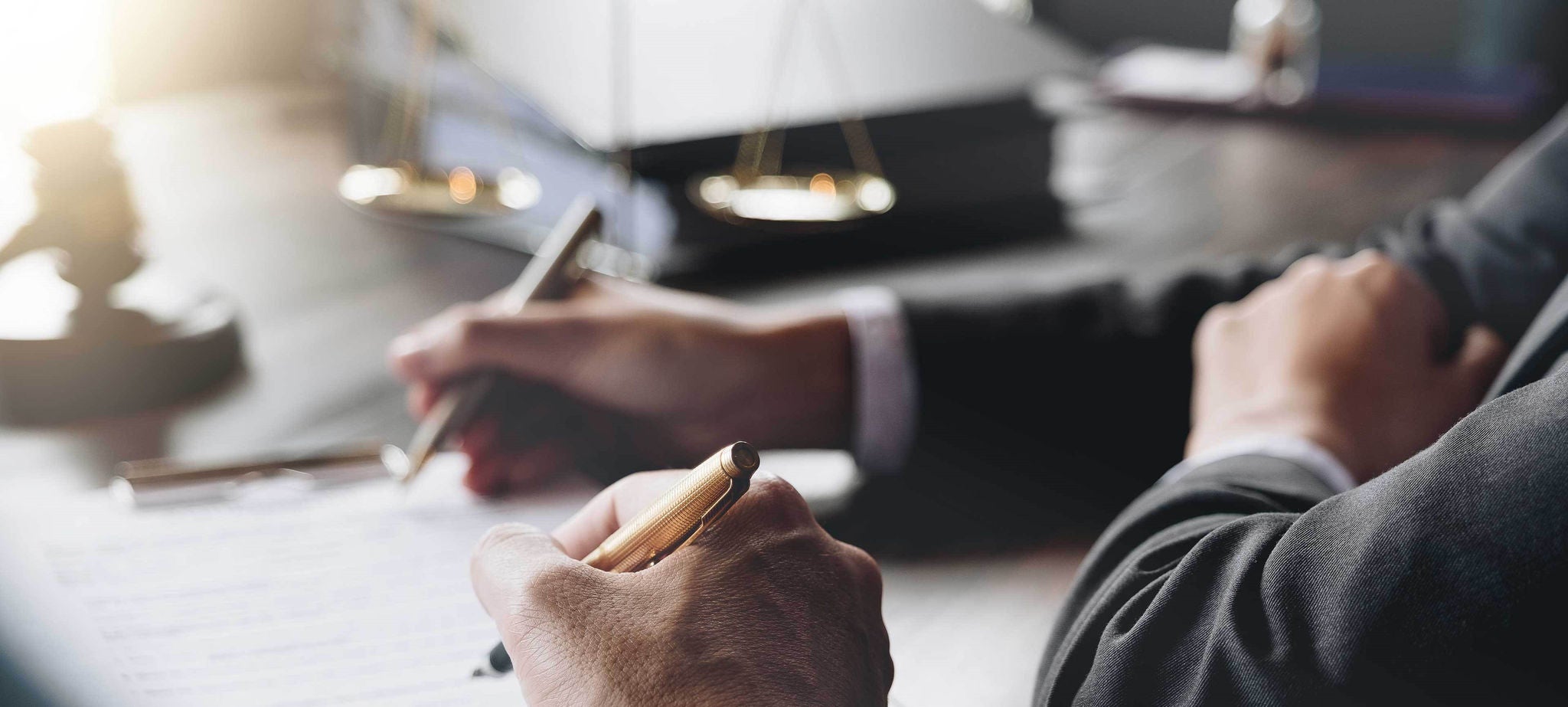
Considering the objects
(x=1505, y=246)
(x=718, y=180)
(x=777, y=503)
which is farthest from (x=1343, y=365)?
(x=718, y=180)

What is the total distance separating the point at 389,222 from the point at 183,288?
228 mm

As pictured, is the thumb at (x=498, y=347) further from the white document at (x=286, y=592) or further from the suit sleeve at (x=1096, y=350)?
the suit sleeve at (x=1096, y=350)

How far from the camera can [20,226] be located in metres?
0.68

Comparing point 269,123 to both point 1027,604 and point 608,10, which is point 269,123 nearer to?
point 608,10

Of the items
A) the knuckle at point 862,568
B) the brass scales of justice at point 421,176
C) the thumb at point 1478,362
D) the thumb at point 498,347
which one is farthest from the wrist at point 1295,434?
the brass scales of justice at point 421,176

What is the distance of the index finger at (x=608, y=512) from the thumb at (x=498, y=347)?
0.23 meters

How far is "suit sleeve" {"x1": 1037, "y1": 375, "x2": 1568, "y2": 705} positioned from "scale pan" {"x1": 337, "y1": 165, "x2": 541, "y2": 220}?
0.59 meters

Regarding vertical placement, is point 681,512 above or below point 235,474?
above

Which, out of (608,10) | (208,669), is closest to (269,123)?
(608,10)

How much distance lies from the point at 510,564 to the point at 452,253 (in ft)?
1.91

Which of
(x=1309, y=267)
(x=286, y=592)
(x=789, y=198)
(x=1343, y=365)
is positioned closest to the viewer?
(x=286, y=592)

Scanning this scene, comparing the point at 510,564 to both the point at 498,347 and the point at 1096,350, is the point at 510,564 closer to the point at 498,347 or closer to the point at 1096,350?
the point at 498,347

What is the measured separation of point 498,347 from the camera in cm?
62

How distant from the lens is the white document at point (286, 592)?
0.41 metres
